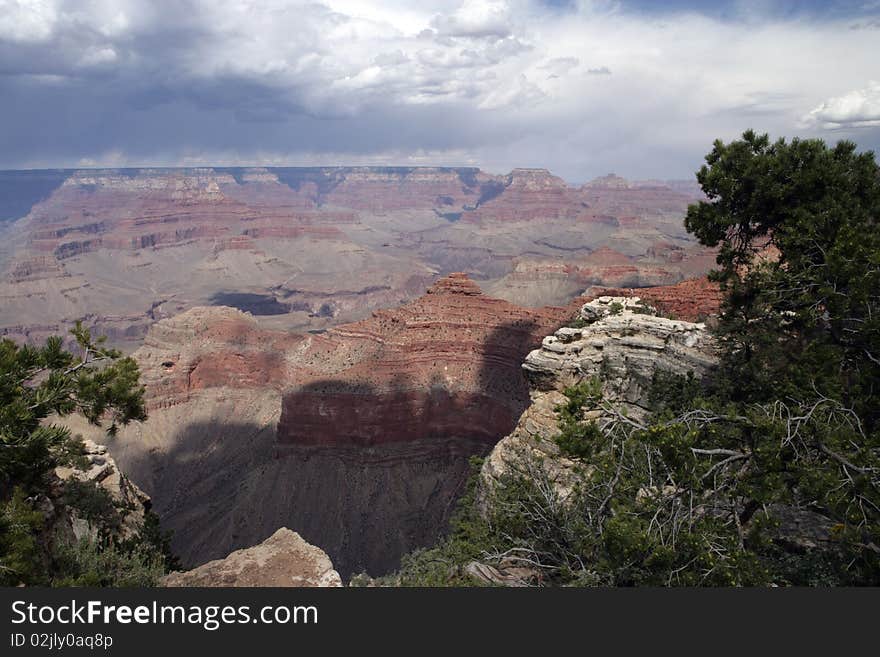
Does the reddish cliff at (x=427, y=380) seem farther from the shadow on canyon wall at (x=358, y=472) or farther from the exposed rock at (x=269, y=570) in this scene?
the exposed rock at (x=269, y=570)

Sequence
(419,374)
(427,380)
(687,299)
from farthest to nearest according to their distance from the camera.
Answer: (419,374) → (427,380) → (687,299)

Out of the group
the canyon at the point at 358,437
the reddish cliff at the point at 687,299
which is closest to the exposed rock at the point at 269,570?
the canyon at the point at 358,437

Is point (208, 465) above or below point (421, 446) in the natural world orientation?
below

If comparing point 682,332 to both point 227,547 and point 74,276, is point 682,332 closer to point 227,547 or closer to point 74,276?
point 227,547

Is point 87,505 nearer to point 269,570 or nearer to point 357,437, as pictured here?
point 269,570

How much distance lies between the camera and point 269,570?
1355 cm

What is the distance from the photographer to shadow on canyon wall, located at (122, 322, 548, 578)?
40094 mm

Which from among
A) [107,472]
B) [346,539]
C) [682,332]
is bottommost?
[346,539]

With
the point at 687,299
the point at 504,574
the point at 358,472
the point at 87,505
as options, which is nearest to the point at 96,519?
the point at 87,505

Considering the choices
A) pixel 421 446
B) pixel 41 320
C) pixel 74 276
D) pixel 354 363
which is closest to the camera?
pixel 421 446

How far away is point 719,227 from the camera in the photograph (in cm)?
1460

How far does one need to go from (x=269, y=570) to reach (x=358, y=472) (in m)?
31.7

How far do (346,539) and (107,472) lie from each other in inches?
947

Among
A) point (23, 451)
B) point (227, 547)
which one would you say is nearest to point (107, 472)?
point (23, 451)
